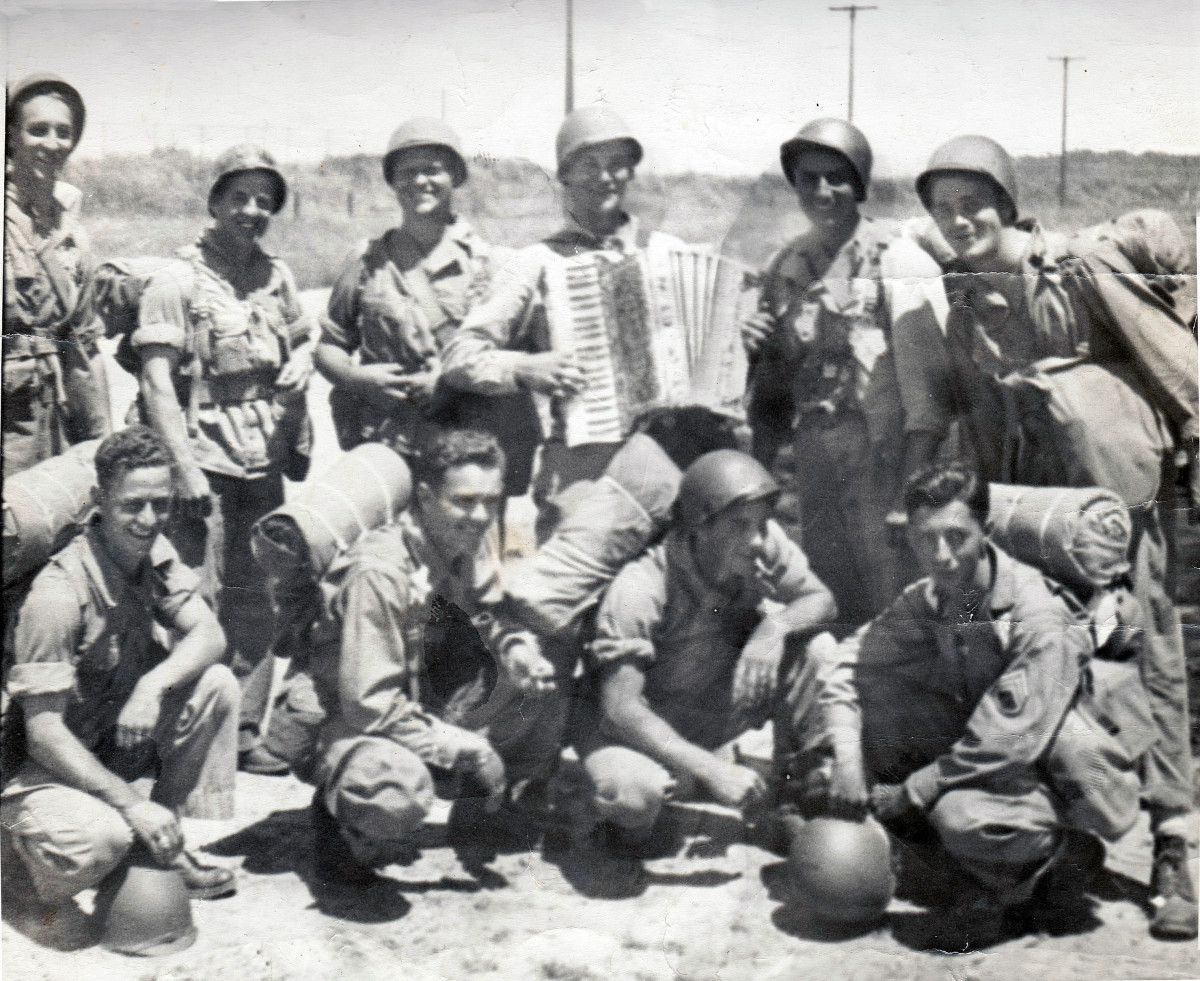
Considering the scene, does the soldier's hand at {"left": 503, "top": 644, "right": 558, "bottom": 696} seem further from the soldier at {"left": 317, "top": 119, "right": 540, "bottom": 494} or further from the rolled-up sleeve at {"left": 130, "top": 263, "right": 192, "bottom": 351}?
the rolled-up sleeve at {"left": 130, "top": 263, "right": 192, "bottom": 351}

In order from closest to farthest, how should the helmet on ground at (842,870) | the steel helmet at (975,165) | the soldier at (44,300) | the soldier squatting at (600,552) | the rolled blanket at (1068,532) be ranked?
1. the helmet on ground at (842,870)
2. the soldier squatting at (600,552)
3. the rolled blanket at (1068,532)
4. the steel helmet at (975,165)
5. the soldier at (44,300)

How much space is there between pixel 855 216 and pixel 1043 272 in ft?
2.42

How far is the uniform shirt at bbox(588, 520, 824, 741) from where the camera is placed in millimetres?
5539

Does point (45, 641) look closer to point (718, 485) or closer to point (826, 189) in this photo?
point (718, 485)

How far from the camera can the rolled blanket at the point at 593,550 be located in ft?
18.3

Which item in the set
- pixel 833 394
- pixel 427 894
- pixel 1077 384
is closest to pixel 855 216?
pixel 833 394

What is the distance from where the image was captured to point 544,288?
18.8 ft

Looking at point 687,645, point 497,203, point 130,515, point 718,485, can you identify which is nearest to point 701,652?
point 687,645

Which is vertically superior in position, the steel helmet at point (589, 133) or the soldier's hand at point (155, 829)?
the steel helmet at point (589, 133)

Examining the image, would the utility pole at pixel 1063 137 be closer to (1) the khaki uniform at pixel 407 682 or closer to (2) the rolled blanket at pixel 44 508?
(1) the khaki uniform at pixel 407 682

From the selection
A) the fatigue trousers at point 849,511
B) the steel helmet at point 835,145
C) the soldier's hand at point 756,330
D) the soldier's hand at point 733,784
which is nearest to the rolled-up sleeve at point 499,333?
the soldier's hand at point 756,330

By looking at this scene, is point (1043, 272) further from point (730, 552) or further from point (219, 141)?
point (219, 141)

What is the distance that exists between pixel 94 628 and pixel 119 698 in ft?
0.94

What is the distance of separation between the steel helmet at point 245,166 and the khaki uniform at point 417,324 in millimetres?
405
